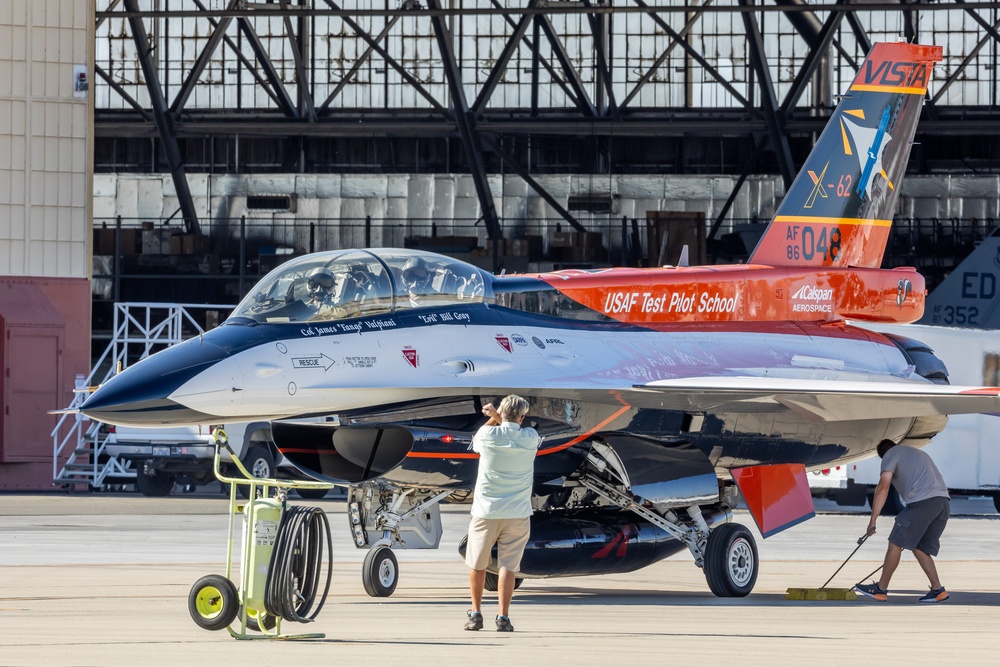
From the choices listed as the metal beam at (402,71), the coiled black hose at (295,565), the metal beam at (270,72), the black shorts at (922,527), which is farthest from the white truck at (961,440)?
the metal beam at (270,72)

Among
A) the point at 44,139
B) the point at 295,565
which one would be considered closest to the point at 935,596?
the point at 295,565

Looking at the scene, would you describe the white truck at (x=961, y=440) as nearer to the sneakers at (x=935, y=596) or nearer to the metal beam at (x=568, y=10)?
the metal beam at (x=568, y=10)

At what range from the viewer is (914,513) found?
1312 centimetres

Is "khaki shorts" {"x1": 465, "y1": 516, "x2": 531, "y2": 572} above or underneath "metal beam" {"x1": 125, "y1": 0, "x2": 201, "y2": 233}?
underneath

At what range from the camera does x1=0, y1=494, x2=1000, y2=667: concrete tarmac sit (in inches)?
343

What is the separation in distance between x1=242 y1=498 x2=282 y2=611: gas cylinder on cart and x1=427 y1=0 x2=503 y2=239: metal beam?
81.6 feet

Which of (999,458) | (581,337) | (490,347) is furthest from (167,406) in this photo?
(999,458)

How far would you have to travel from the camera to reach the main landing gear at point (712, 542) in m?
13.5

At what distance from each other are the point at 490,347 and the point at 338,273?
1.49 m

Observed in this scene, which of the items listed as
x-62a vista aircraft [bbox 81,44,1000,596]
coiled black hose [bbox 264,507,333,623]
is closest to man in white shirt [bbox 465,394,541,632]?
coiled black hose [bbox 264,507,333,623]

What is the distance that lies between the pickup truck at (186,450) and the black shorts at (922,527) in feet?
46.4

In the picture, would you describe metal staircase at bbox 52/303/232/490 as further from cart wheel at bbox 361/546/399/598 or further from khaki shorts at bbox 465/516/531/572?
khaki shorts at bbox 465/516/531/572

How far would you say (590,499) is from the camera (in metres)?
14.4

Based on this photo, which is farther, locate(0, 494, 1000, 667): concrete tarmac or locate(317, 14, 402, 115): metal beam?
locate(317, 14, 402, 115): metal beam
